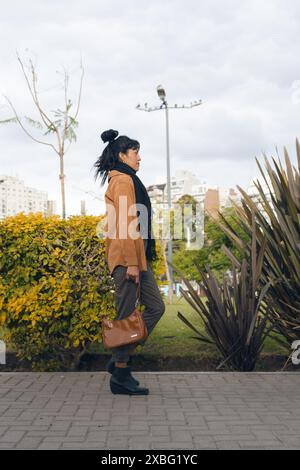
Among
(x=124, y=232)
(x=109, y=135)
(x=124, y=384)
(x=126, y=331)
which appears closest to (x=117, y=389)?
(x=124, y=384)

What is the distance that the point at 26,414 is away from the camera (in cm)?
A: 420

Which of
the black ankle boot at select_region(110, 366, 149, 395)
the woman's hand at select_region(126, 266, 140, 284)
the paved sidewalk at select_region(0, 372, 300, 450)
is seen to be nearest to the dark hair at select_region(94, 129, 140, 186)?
the woman's hand at select_region(126, 266, 140, 284)

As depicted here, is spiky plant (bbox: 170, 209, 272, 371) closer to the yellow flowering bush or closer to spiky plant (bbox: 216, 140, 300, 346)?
spiky plant (bbox: 216, 140, 300, 346)

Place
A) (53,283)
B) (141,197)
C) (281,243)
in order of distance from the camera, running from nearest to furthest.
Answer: (141,197) → (53,283) → (281,243)

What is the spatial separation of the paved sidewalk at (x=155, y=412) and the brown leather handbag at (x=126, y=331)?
449 millimetres

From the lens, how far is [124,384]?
477 cm

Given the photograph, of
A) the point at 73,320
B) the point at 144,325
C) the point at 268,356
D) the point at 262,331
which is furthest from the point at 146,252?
the point at 268,356

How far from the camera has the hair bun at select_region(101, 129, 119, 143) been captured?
16.6 feet

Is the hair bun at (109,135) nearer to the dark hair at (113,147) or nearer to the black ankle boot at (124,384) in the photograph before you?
the dark hair at (113,147)

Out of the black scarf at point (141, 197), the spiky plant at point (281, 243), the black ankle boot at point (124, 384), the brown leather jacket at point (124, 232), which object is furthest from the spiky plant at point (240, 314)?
the black ankle boot at point (124, 384)

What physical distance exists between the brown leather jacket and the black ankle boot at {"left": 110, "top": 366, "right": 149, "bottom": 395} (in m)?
0.83

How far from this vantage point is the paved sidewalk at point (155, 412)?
356 centimetres

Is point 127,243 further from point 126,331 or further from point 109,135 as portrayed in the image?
point 109,135

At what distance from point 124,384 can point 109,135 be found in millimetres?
2070
